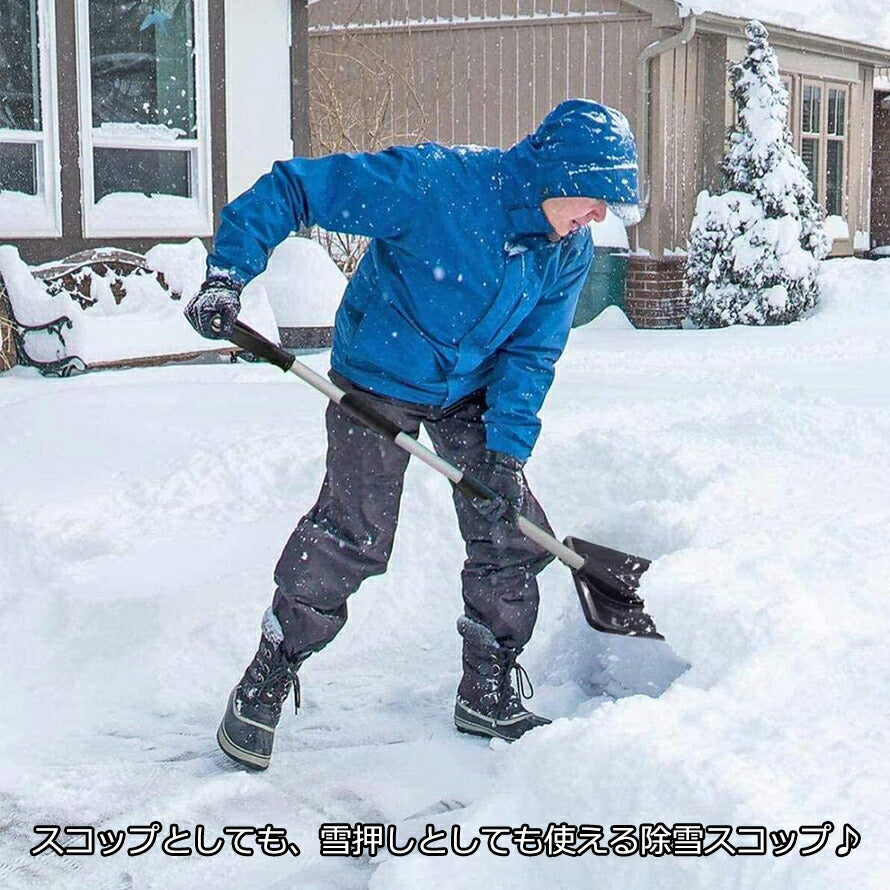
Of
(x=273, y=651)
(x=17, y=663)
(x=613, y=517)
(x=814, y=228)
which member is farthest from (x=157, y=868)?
(x=814, y=228)

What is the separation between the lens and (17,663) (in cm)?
425

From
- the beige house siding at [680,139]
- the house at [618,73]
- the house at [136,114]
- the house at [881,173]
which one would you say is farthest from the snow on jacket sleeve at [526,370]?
the house at [881,173]

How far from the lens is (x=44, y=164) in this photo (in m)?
9.06

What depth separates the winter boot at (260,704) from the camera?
3.50 meters

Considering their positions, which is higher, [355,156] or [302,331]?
[355,156]

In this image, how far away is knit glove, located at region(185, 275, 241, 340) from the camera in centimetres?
319

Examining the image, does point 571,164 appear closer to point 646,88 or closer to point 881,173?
point 646,88

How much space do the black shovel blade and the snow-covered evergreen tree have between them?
375 inches

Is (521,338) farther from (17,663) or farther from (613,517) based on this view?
(17,663)

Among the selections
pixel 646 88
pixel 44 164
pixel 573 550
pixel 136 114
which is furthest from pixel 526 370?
pixel 646 88

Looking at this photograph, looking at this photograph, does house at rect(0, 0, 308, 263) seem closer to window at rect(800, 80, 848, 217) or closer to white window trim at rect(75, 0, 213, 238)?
white window trim at rect(75, 0, 213, 238)

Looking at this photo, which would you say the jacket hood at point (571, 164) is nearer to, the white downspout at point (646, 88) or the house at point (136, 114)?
the house at point (136, 114)

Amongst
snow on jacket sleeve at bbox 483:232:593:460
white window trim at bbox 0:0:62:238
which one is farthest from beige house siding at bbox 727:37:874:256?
snow on jacket sleeve at bbox 483:232:593:460

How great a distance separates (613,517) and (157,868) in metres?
1.85
